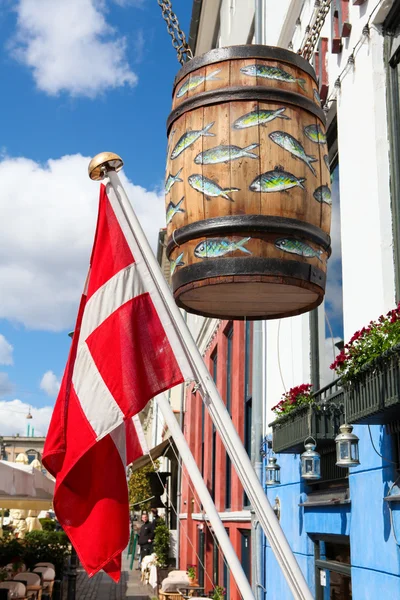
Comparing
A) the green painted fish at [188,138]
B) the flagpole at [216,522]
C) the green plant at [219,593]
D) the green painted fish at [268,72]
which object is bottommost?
the green plant at [219,593]

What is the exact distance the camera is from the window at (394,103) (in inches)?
225

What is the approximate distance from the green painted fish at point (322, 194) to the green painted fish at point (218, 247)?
0.40m

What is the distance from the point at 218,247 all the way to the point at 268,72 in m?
0.80

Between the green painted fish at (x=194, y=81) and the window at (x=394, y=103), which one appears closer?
the green painted fish at (x=194, y=81)

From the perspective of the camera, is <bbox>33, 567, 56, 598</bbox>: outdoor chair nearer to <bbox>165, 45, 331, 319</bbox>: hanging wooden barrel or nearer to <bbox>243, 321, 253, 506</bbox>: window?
<bbox>243, 321, 253, 506</bbox>: window

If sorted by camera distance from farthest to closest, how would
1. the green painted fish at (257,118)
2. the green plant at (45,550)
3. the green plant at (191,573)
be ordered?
the green plant at (191,573), the green plant at (45,550), the green painted fish at (257,118)

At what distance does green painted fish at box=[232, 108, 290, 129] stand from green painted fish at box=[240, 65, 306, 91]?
0.53ft

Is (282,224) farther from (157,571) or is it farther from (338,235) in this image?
(157,571)

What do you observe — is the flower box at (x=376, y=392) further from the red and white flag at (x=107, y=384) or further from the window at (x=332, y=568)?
the window at (x=332, y=568)

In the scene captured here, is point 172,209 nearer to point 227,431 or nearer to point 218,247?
point 218,247

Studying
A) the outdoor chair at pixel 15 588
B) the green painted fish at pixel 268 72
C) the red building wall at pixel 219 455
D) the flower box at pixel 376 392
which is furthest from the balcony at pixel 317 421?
the outdoor chair at pixel 15 588

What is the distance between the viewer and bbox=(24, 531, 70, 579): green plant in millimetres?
15391

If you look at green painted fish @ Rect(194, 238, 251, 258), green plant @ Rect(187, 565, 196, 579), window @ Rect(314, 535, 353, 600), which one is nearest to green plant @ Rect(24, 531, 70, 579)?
green plant @ Rect(187, 565, 196, 579)

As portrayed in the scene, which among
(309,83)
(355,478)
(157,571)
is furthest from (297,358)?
(157,571)
